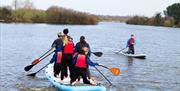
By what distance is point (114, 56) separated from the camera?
90.4 ft

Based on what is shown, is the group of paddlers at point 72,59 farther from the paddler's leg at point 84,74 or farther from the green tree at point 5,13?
the green tree at point 5,13

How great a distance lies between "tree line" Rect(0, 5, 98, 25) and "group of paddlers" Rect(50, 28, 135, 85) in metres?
70.7

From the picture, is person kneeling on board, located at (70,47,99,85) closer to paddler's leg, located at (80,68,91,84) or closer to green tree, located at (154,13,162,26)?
paddler's leg, located at (80,68,91,84)

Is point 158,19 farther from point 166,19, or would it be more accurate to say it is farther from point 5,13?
point 5,13

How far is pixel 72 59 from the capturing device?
13711 millimetres

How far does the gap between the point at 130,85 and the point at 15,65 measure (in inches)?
282

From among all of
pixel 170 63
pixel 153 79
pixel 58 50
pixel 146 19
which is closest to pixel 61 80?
pixel 58 50

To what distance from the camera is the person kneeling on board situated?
12.9 meters

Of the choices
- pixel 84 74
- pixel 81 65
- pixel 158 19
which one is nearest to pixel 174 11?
pixel 158 19

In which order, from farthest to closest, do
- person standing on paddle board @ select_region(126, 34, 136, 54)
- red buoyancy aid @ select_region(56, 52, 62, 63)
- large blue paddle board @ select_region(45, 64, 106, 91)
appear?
1. person standing on paddle board @ select_region(126, 34, 136, 54)
2. red buoyancy aid @ select_region(56, 52, 62, 63)
3. large blue paddle board @ select_region(45, 64, 106, 91)

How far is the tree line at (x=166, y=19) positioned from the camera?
112281 mm

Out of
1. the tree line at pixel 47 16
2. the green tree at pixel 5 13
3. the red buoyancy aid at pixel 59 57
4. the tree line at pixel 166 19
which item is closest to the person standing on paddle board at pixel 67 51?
the red buoyancy aid at pixel 59 57

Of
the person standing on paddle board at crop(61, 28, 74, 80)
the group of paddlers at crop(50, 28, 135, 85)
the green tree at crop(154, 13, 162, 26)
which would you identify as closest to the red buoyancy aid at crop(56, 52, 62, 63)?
the group of paddlers at crop(50, 28, 135, 85)

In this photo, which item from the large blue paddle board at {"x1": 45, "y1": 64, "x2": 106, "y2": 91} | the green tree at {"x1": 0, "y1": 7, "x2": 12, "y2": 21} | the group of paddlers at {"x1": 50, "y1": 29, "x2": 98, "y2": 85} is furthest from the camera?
the green tree at {"x1": 0, "y1": 7, "x2": 12, "y2": 21}
